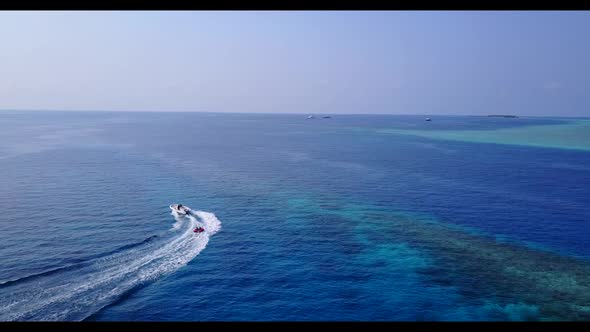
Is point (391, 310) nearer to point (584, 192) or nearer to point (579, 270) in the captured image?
point (579, 270)

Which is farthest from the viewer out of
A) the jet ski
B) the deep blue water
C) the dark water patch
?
the jet ski

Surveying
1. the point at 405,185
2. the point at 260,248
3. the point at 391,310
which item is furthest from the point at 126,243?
the point at 405,185

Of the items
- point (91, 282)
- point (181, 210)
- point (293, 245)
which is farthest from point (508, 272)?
point (181, 210)

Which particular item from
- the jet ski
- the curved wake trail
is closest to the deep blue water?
the curved wake trail

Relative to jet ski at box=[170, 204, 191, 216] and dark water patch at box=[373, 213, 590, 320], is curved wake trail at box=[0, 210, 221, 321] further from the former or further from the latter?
dark water patch at box=[373, 213, 590, 320]

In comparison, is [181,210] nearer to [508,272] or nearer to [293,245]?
[293,245]

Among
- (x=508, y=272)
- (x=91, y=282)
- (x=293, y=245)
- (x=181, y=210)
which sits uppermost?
(x=181, y=210)
